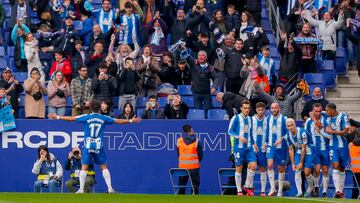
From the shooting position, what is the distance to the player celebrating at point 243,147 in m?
29.5

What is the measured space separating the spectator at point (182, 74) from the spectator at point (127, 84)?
4.05 feet

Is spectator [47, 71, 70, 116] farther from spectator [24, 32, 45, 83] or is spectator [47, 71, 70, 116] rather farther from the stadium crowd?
spectator [24, 32, 45, 83]

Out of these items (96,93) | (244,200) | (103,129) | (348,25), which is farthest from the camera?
(348,25)

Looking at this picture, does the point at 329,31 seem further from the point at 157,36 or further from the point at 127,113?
the point at 127,113

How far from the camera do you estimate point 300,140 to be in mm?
29703

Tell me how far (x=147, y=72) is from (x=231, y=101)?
6.94 feet

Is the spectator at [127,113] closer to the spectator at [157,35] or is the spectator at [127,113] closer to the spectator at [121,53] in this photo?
the spectator at [121,53]

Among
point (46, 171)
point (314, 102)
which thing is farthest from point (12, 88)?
point (314, 102)

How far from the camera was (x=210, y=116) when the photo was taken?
32.0 meters

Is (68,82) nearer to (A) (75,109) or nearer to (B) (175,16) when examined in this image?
(A) (75,109)

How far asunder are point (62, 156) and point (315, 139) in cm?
526

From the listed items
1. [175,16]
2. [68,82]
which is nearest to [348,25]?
[175,16]

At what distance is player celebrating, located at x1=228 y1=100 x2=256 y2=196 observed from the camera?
29547mm

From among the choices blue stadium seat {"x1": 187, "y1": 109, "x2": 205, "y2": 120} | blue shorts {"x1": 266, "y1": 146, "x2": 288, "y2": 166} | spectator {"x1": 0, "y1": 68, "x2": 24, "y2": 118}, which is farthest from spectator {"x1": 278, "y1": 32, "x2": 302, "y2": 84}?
spectator {"x1": 0, "y1": 68, "x2": 24, "y2": 118}
